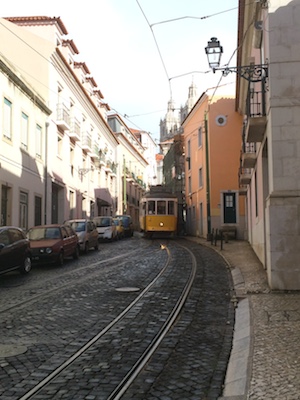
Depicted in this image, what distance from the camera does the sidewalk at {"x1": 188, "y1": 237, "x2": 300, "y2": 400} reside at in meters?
4.35

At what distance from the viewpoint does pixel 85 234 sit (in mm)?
21031

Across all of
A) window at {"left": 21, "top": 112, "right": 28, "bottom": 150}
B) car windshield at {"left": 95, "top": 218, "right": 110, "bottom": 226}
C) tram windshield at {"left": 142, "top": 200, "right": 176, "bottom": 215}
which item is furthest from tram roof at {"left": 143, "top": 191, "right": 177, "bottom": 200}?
window at {"left": 21, "top": 112, "right": 28, "bottom": 150}

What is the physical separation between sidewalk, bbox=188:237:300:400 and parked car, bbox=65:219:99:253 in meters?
11.0

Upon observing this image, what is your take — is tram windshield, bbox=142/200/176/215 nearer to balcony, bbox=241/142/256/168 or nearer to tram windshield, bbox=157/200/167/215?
tram windshield, bbox=157/200/167/215

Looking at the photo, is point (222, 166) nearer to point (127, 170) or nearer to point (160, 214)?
point (160, 214)

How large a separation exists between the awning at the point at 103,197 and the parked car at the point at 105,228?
9.43 meters

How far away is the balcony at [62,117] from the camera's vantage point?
2699 centimetres

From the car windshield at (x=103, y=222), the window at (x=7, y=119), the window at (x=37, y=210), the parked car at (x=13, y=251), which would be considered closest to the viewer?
the parked car at (x=13, y=251)

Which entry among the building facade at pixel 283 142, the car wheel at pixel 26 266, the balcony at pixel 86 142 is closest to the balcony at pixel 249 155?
the building facade at pixel 283 142

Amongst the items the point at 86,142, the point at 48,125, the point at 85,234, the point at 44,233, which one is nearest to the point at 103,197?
the point at 86,142

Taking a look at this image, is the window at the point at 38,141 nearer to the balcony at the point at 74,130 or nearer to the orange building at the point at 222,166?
the balcony at the point at 74,130

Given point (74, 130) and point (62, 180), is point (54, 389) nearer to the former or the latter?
point (62, 180)

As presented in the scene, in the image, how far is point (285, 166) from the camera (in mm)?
10422

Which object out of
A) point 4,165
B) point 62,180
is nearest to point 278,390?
point 4,165
